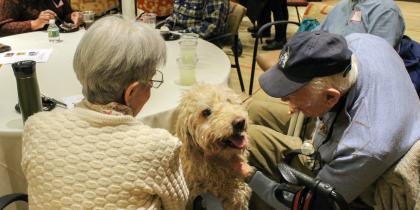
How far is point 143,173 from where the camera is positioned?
977mm

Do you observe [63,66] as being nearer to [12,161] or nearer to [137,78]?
[12,161]

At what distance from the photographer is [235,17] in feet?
10.8

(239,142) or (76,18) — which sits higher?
(76,18)

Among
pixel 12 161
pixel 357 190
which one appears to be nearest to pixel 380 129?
pixel 357 190

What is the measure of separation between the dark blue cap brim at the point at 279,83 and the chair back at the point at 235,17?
1.79m

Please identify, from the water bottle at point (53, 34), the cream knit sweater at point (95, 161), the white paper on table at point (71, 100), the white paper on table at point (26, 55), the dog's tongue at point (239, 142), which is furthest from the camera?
the water bottle at point (53, 34)

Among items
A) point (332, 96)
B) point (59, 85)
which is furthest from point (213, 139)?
point (59, 85)

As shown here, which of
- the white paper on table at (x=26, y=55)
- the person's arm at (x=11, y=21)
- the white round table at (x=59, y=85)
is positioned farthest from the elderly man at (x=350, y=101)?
the person's arm at (x=11, y=21)

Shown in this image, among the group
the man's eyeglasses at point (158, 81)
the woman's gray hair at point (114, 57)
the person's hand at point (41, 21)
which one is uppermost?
the woman's gray hair at point (114, 57)

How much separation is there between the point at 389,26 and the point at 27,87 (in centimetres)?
194

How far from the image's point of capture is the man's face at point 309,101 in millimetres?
1407

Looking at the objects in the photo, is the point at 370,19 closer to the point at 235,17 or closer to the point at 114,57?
the point at 235,17

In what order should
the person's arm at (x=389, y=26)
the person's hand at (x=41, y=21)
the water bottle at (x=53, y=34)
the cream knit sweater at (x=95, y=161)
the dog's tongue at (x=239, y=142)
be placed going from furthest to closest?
the person's hand at (x=41, y=21) < the water bottle at (x=53, y=34) < the person's arm at (x=389, y=26) < the dog's tongue at (x=239, y=142) < the cream knit sweater at (x=95, y=161)

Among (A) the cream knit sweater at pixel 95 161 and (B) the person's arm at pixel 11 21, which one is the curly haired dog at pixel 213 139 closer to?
(A) the cream knit sweater at pixel 95 161
